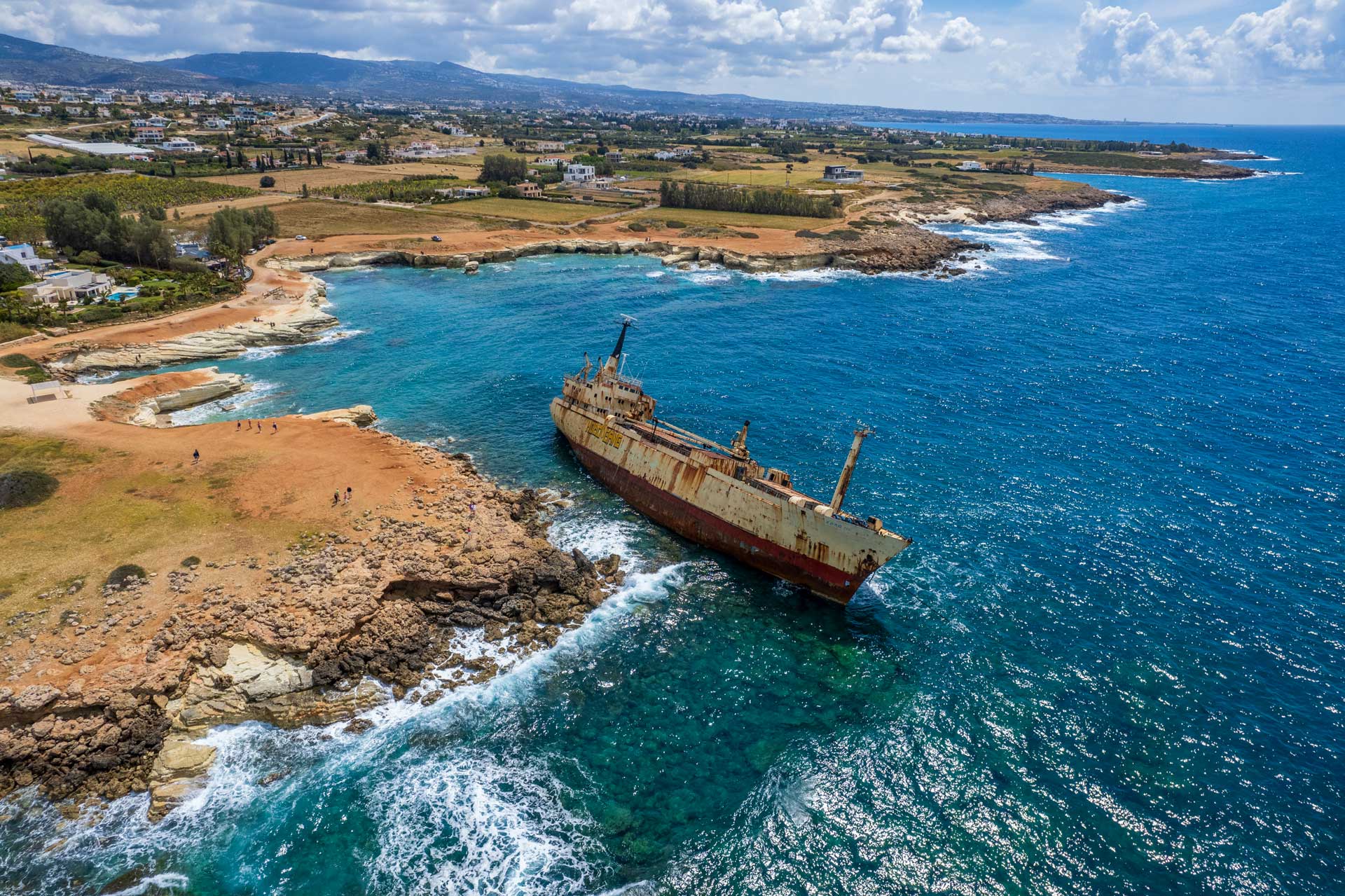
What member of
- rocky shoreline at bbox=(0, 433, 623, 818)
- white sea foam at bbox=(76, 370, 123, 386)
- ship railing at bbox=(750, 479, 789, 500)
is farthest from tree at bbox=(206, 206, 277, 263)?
ship railing at bbox=(750, 479, 789, 500)

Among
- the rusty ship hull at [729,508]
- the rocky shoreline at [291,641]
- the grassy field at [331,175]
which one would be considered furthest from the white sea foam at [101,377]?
the grassy field at [331,175]

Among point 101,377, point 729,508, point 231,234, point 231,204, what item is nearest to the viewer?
point 729,508

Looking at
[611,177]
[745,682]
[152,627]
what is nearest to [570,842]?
[745,682]

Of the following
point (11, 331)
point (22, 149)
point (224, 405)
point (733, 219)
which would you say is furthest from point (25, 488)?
point (22, 149)

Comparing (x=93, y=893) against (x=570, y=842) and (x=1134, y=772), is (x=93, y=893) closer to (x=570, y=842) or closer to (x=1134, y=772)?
(x=570, y=842)

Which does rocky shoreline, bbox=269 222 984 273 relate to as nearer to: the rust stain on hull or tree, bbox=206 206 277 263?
tree, bbox=206 206 277 263

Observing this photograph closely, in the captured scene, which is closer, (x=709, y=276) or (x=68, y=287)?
(x=68, y=287)

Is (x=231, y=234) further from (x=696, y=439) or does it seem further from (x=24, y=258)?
(x=696, y=439)
